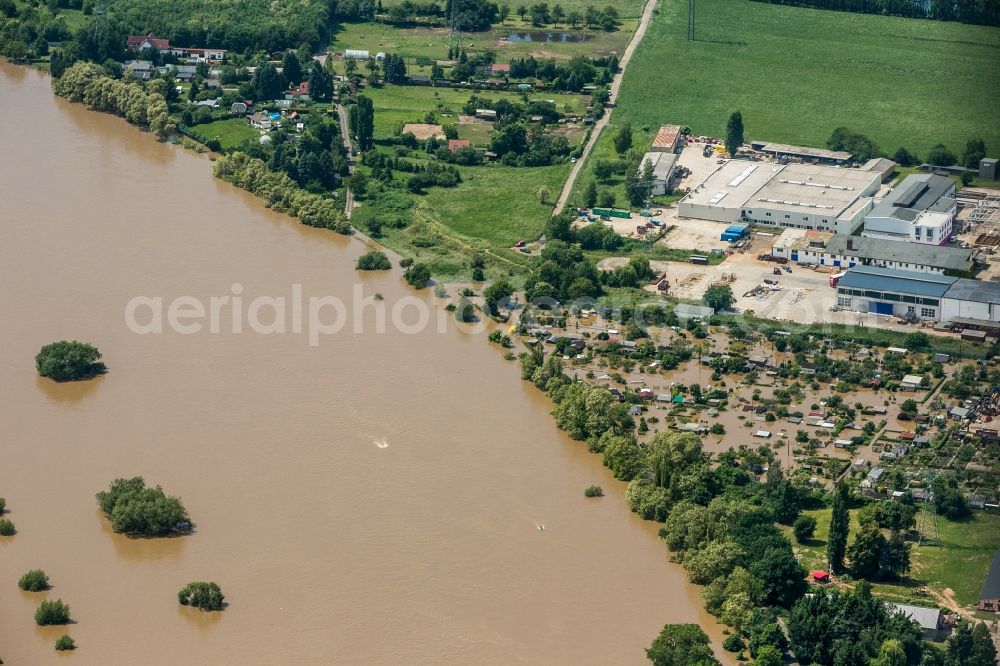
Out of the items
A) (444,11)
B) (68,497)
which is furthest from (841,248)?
(444,11)

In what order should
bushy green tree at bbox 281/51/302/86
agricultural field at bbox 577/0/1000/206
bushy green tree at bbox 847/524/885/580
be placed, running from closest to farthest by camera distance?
bushy green tree at bbox 847/524/885/580 < agricultural field at bbox 577/0/1000/206 < bushy green tree at bbox 281/51/302/86

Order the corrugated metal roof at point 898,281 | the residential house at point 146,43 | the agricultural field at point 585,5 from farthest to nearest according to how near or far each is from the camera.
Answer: the agricultural field at point 585,5 → the residential house at point 146,43 → the corrugated metal roof at point 898,281

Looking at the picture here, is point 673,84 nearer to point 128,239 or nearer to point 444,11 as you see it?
point 444,11

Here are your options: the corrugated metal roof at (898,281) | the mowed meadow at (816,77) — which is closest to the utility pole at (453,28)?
the mowed meadow at (816,77)

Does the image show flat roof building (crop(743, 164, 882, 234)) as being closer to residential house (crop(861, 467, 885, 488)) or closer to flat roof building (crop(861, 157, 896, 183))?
flat roof building (crop(861, 157, 896, 183))

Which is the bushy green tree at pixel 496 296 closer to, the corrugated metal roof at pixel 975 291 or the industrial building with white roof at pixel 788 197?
the industrial building with white roof at pixel 788 197

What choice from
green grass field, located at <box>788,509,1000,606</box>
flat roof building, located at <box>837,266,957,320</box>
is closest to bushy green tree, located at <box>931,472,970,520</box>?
green grass field, located at <box>788,509,1000,606</box>
